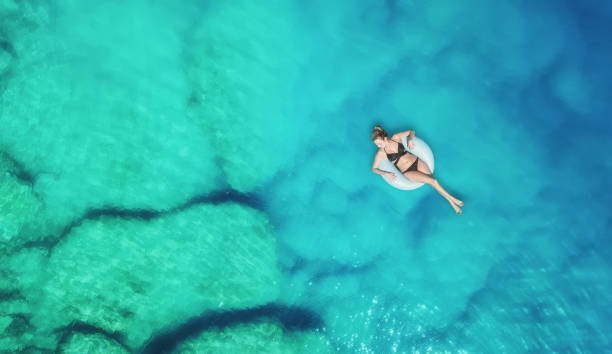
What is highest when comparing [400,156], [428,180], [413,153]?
[413,153]

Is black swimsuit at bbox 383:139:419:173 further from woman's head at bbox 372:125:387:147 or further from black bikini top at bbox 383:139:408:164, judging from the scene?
woman's head at bbox 372:125:387:147

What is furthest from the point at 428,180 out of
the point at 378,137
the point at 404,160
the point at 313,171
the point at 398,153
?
the point at 313,171

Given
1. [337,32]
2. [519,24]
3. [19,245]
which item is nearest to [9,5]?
[19,245]

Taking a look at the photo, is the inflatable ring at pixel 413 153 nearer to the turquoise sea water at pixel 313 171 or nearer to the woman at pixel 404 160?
the woman at pixel 404 160

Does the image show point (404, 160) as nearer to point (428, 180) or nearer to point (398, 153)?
point (398, 153)

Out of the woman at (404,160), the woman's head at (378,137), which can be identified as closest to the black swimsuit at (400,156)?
the woman at (404,160)

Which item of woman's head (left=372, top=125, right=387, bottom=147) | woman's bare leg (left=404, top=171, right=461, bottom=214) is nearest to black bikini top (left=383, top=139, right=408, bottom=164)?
woman's bare leg (left=404, top=171, right=461, bottom=214)
